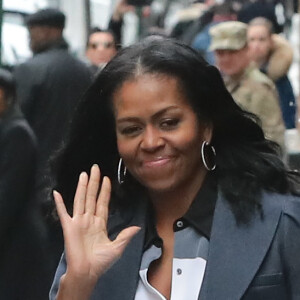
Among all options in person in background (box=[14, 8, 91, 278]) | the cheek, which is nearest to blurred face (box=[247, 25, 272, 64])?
person in background (box=[14, 8, 91, 278])

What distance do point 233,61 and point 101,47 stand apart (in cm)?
253

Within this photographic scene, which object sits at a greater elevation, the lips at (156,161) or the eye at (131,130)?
the eye at (131,130)

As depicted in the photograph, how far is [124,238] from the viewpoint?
282cm

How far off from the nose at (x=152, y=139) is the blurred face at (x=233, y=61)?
4208mm

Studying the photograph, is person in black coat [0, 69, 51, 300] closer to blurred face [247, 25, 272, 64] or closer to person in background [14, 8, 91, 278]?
person in background [14, 8, 91, 278]

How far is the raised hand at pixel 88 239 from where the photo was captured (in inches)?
108

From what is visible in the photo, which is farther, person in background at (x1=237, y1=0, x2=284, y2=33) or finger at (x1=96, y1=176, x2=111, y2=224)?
person in background at (x1=237, y1=0, x2=284, y2=33)

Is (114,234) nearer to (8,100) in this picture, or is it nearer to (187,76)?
(187,76)

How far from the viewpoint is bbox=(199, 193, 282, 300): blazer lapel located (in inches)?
110

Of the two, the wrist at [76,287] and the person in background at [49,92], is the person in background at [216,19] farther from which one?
the wrist at [76,287]

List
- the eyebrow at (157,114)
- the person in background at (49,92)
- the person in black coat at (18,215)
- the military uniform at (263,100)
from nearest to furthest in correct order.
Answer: the eyebrow at (157,114) < the person in black coat at (18,215) < the military uniform at (263,100) < the person in background at (49,92)

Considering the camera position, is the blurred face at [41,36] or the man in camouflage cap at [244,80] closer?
the man in camouflage cap at [244,80]

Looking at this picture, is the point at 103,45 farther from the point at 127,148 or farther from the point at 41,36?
the point at 127,148

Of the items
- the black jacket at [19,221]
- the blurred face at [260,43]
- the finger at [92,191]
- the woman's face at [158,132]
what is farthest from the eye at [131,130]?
the blurred face at [260,43]
